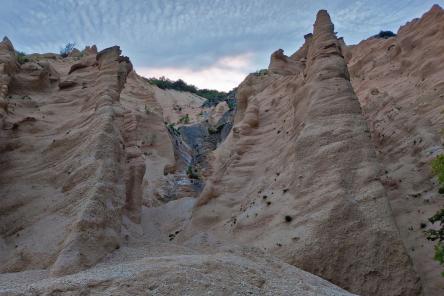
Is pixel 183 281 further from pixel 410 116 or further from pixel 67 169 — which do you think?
pixel 410 116

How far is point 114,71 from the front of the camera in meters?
26.3

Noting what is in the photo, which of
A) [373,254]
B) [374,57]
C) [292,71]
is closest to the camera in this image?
[373,254]

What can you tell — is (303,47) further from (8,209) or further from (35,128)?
(8,209)

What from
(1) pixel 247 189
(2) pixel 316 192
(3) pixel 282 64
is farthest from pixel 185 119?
(2) pixel 316 192

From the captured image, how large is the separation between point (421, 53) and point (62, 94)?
21.8 m

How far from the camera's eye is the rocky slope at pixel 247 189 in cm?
1172

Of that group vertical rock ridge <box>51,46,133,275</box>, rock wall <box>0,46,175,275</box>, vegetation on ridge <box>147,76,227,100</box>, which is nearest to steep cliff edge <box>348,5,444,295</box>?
vertical rock ridge <box>51,46,133,275</box>

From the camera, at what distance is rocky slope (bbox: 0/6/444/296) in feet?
38.4

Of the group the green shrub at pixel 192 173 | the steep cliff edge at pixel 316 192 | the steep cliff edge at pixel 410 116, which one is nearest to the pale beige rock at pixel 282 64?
the steep cliff edge at pixel 410 116

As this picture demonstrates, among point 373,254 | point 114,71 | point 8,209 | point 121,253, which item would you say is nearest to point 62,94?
point 114,71

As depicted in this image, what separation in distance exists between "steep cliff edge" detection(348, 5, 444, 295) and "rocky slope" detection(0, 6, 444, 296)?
8 centimetres

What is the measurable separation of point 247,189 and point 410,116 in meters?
8.55

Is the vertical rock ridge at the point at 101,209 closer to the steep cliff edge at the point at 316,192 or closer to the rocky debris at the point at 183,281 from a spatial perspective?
the rocky debris at the point at 183,281

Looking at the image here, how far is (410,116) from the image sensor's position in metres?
20.8
